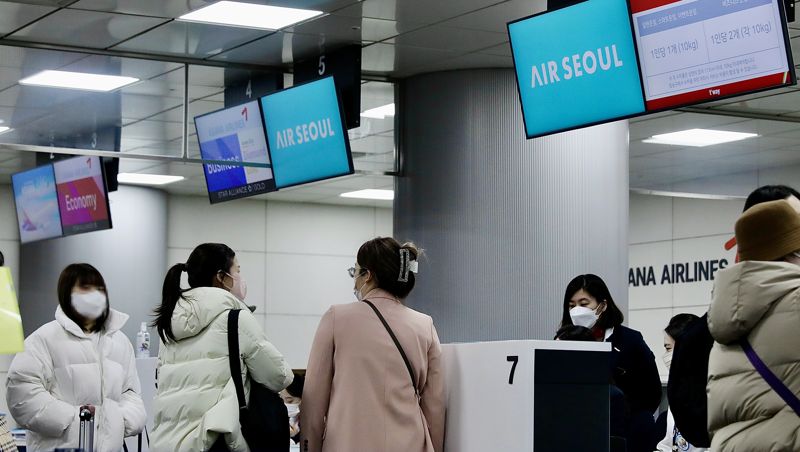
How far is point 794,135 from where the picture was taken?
1197 centimetres

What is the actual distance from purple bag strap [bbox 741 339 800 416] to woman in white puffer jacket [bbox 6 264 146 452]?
331cm

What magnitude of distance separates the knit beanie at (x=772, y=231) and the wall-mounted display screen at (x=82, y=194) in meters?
9.25

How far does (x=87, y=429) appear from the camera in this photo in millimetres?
5191

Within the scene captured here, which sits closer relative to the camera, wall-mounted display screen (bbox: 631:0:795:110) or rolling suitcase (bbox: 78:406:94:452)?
rolling suitcase (bbox: 78:406:94:452)

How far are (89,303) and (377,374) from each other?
195 cm

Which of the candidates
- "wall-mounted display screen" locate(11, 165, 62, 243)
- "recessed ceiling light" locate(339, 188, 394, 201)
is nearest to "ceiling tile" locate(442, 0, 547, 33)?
"wall-mounted display screen" locate(11, 165, 62, 243)

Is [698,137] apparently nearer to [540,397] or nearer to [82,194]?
[82,194]

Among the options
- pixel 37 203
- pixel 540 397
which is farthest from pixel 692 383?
pixel 37 203

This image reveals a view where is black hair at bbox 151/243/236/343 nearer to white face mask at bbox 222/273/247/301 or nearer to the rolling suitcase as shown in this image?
white face mask at bbox 222/273/247/301

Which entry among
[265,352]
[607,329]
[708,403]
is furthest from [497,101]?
[708,403]

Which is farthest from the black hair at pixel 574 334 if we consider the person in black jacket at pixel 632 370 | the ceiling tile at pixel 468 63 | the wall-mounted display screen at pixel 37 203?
the wall-mounted display screen at pixel 37 203

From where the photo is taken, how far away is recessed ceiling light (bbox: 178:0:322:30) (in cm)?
799

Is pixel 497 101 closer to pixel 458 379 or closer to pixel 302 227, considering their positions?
pixel 458 379

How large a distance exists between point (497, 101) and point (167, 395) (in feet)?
17.3
